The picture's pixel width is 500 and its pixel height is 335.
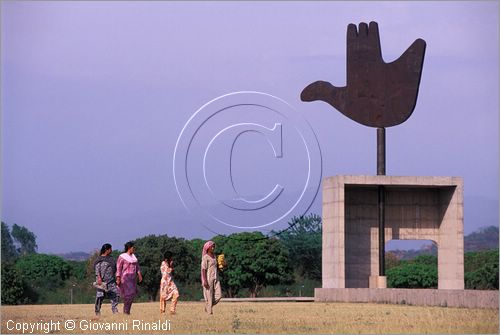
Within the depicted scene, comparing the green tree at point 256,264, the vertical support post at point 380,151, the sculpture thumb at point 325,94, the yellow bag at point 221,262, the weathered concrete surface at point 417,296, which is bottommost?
the weathered concrete surface at point 417,296

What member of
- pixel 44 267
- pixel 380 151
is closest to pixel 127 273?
pixel 380 151

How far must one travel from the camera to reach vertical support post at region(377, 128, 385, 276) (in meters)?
30.4

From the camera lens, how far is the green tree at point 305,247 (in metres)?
62.3

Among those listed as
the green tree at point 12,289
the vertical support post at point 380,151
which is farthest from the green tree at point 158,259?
the vertical support post at point 380,151

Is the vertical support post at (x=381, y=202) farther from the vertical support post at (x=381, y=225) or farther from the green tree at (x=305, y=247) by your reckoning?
the green tree at (x=305, y=247)

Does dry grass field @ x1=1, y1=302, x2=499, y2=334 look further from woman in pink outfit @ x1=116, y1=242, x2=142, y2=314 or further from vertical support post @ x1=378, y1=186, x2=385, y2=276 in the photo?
vertical support post @ x1=378, y1=186, x2=385, y2=276

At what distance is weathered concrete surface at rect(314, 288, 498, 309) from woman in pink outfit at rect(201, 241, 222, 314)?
202 inches

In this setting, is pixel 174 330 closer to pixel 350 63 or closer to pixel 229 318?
pixel 229 318

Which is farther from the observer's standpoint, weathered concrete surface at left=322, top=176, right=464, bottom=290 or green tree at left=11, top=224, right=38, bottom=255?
green tree at left=11, top=224, right=38, bottom=255

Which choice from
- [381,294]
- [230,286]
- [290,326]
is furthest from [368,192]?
[230,286]

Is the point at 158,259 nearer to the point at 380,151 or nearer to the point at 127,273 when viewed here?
the point at 380,151

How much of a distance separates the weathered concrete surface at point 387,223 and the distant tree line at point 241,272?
1064cm

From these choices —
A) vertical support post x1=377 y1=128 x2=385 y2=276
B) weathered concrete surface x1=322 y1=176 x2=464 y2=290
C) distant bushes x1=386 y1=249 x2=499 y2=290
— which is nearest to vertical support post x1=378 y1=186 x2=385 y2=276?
vertical support post x1=377 y1=128 x2=385 y2=276

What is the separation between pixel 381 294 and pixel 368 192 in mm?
5754
